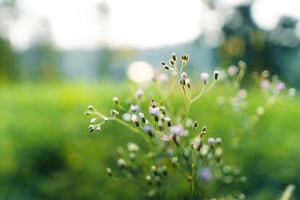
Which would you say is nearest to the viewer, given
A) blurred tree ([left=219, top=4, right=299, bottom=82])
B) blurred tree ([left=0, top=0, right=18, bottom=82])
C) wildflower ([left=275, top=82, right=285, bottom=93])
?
wildflower ([left=275, top=82, right=285, bottom=93])

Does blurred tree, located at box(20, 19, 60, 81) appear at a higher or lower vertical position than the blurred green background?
higher

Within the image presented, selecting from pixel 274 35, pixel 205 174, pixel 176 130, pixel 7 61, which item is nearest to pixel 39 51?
pixel 7 61

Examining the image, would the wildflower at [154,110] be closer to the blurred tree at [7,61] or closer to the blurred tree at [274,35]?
the blurred tree at [274,35]

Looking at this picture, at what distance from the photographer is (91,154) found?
5.34 metres

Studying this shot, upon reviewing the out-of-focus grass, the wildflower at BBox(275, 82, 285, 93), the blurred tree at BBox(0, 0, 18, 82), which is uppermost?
the blurred tree at BBox(0, 0, 18, 82)

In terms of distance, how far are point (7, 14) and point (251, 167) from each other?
22.7 meters

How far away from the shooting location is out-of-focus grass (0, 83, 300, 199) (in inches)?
198

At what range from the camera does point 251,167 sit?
507cm

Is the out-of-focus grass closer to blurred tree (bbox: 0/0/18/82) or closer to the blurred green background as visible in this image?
the blurred green background

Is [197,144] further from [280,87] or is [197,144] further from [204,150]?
[280,87]

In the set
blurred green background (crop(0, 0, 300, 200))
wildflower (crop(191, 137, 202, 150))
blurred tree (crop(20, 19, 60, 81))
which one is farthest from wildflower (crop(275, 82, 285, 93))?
blurred tree (crop(20, 19, 60, 81))

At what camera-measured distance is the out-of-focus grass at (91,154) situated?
16.5ft

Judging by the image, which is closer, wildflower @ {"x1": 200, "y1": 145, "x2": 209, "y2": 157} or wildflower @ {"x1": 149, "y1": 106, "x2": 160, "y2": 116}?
wildflower @ {"x1": 149, "y1": 106, "x2": 160, "y2": 116}

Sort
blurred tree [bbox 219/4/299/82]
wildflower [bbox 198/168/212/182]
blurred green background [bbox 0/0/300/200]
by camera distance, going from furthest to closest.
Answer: blurred tree [bbox 219/4/299/82], blurred green background [bbox 0/0/300/200], wildflower [bbox 198/168/212/182]
